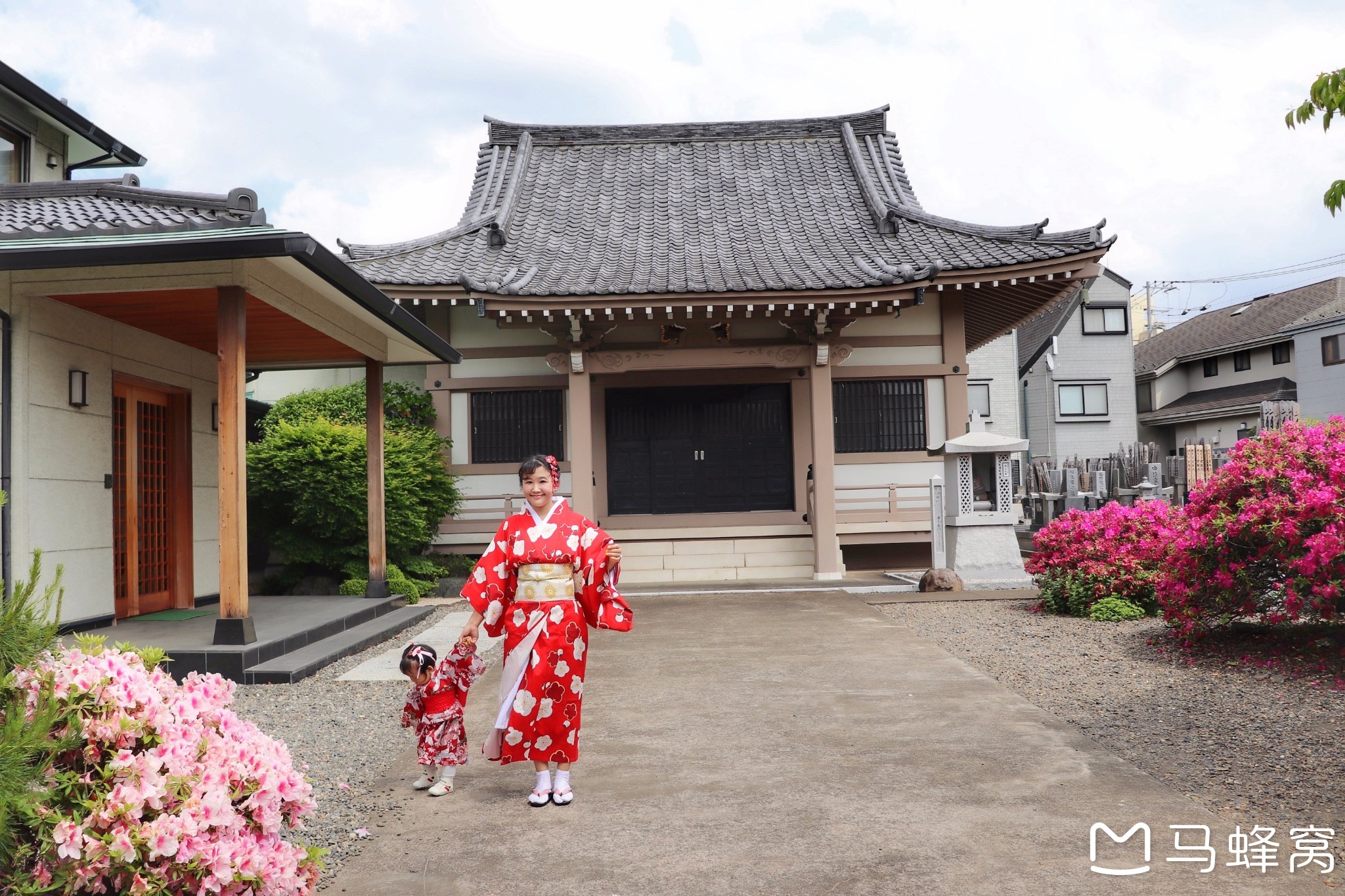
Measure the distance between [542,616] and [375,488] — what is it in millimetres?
6380

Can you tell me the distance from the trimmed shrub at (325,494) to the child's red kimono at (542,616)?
23.0 ft

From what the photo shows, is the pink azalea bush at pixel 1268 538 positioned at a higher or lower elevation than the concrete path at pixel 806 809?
higher

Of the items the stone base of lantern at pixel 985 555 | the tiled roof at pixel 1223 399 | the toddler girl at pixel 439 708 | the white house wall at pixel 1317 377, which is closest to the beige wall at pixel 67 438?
the toddler girl at pixel 439 708

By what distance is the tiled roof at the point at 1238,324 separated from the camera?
28.3 m

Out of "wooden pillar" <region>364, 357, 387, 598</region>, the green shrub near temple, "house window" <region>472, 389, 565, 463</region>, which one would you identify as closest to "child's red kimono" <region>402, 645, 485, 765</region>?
"wooden pillar" <region>364, 357, 387, 598</region>

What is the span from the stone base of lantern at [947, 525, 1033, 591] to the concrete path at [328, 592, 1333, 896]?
18.1ft

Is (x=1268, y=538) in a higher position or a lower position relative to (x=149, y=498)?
lower

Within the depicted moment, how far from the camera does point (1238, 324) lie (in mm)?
30359

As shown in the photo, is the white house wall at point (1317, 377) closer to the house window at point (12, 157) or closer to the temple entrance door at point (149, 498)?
the temple entrance door at point (149, 498)

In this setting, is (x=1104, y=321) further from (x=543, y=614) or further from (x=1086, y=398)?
(x=543, y=614)

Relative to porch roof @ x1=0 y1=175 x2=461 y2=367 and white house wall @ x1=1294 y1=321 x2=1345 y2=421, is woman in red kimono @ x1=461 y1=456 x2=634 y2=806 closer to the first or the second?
porch roof @ x1=0 y1=175 x2=461 y2=367

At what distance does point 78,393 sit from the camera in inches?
297

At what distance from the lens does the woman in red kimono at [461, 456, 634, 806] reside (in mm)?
4043

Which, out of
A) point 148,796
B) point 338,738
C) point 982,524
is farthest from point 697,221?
point 148,796
